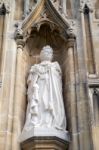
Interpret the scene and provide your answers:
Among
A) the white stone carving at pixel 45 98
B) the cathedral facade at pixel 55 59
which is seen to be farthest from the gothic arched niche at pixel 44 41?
the white stone carving at pixel 45 98

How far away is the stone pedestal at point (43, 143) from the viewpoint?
5675 mm

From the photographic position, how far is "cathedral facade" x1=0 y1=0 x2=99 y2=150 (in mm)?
5809

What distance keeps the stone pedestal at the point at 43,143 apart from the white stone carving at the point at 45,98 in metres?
0.20

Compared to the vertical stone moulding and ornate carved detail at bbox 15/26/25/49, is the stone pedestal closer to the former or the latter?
the vertical stone moulding

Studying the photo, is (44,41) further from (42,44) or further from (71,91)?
(71,91)

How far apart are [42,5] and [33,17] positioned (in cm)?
45

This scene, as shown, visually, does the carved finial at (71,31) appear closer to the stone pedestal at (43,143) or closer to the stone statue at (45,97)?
the stone statue at (45,97)

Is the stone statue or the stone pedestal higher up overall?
the stone statue

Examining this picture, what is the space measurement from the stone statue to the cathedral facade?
0.65ft

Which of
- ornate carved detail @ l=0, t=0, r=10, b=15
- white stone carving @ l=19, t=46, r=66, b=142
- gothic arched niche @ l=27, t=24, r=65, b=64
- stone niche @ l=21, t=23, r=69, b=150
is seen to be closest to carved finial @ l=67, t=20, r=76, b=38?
stone niche @ l=21, t=23, r=69, b=150

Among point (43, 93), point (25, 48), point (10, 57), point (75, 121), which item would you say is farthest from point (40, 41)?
point (75, 121)

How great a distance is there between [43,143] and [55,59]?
2.37 meters

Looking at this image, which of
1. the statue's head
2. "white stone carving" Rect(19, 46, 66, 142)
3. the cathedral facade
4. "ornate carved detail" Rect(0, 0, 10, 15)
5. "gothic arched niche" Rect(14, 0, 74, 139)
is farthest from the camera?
"ornate carved detail" Rect(0, 0, 10, 15)

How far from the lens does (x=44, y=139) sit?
5.69 meters
